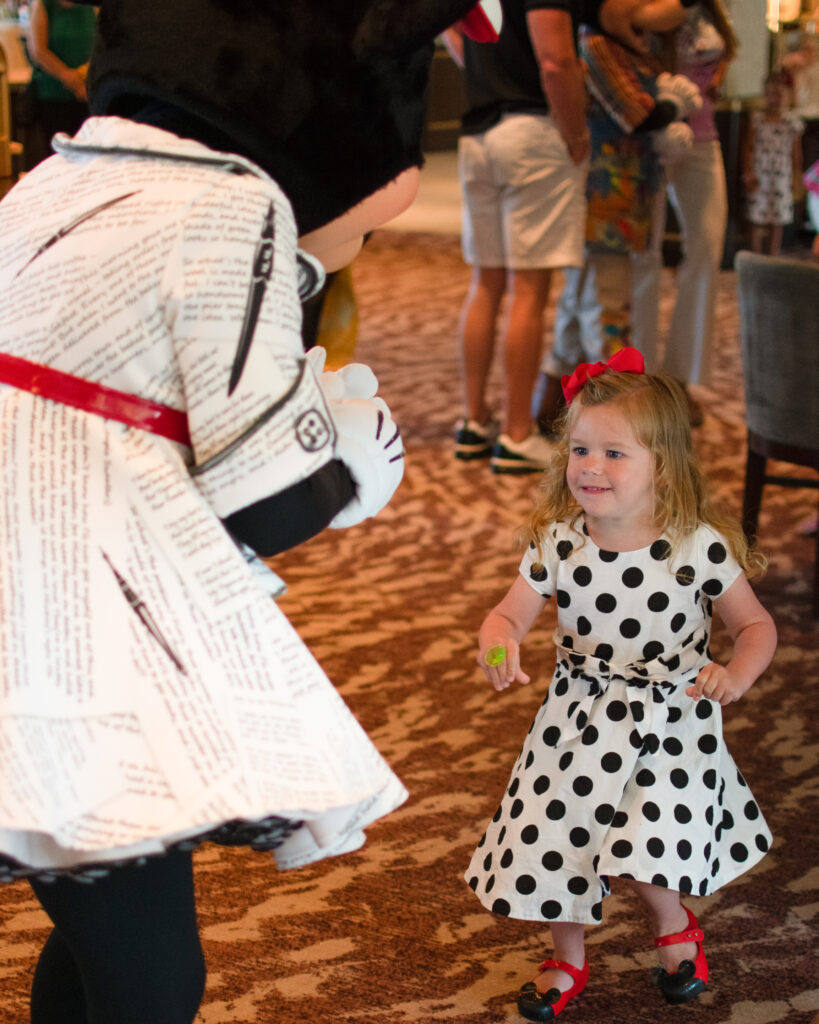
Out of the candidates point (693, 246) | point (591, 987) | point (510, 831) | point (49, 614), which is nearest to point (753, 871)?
Answer: point (591, 987)

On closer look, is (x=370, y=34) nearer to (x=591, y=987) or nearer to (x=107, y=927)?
(x=107, y=927)

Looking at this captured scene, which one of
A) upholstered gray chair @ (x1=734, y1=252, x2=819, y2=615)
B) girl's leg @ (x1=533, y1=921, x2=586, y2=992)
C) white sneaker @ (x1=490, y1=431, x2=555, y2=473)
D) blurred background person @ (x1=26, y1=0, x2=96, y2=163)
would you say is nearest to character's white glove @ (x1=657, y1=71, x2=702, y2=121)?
upholstered gray chair @ (x1=734, y1=252, x2=819, y2=615)

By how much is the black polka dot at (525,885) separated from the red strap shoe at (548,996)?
163mm

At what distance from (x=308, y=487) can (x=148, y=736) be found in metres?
0.26

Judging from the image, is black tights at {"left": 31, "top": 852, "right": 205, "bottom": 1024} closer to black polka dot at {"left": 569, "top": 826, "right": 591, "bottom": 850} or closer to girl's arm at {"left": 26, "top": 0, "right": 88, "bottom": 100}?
black polka dot at {"left": 569, "top": 826, "right": 591, "bottom": 850}

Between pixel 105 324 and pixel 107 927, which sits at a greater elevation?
pixel 105 324

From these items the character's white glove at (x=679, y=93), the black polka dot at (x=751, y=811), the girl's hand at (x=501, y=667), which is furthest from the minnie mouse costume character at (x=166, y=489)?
the character's white glove at (x=679, y=93)

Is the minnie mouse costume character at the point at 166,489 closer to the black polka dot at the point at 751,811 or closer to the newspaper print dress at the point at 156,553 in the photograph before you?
the newspaper print dress at the point at 156,553

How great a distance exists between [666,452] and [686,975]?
75 centimetres

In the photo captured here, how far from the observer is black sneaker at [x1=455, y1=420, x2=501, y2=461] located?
4.27 metres

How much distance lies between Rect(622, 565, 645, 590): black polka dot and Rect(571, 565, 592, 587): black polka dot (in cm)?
5

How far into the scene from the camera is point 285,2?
1.17 metres

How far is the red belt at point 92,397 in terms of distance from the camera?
107 centimetres

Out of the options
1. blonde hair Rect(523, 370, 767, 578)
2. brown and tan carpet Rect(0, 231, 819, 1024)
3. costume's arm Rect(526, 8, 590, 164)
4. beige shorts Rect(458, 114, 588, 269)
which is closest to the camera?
blonde hair Rect(523, 370, 767, 578)
